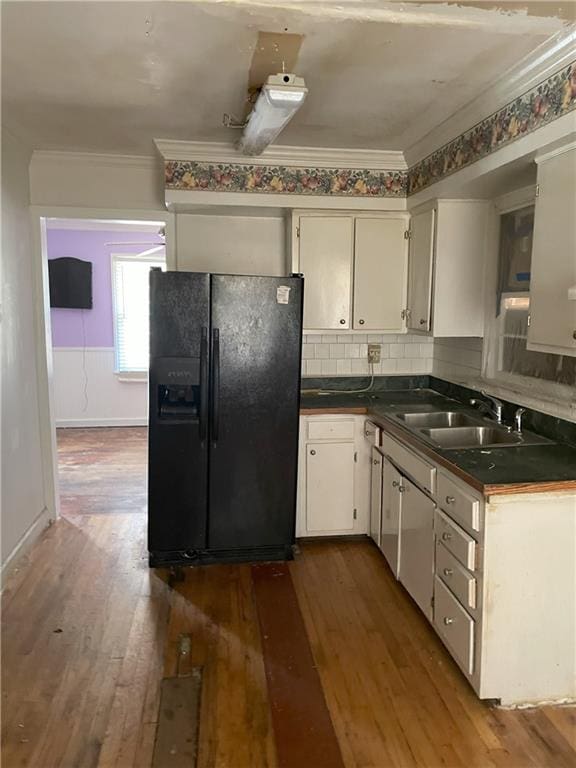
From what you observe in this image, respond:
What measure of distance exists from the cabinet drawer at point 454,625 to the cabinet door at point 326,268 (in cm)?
174

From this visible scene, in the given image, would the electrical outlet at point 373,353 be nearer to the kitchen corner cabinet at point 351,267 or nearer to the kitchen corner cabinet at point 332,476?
the kitchen corner cabinet at point 351,267

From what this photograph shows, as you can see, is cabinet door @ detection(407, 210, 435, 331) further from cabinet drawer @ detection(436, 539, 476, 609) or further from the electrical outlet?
cabinet drawer @ detection(436, 539, 476, 609)

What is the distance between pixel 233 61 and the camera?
2146 millimetres

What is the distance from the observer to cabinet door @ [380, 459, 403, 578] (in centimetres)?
283

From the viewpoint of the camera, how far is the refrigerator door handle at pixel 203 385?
2.95 m

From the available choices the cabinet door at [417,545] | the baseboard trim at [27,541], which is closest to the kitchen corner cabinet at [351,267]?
the cabinet door at [417,545]

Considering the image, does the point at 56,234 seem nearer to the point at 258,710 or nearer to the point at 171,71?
the point at 171,71

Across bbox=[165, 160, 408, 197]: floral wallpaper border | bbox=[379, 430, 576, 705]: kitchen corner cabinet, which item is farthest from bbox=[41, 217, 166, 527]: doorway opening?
bbox=[379, 430, 576, 705]: kitchen corner cabinet

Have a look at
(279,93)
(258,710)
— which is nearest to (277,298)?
(279,93)

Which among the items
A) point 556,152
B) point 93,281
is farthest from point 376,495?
point 93,281

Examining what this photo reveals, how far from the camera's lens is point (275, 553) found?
10.5 feet

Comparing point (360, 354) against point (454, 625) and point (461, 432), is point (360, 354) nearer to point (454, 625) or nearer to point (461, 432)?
point (461, 432)

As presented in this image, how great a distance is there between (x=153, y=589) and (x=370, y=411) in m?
1.53

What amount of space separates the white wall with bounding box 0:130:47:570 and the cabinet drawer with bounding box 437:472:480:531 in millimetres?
2263
